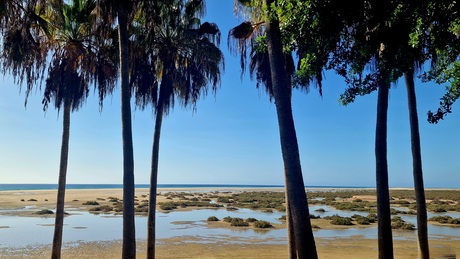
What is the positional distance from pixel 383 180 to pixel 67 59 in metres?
10.4

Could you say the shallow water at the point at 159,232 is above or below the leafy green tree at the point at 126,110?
below

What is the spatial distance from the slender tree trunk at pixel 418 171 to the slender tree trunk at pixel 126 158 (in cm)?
858

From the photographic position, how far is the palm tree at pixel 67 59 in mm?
11555

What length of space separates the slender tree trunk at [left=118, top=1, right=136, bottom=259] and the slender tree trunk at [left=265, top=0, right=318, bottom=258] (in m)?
3.96

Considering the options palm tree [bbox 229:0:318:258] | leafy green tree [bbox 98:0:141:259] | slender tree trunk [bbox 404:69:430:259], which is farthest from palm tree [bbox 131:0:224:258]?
slender tree trunk [bbox 404:69:430:259]

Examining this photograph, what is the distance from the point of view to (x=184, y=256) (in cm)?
1802

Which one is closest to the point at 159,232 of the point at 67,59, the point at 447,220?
the point at 67,59

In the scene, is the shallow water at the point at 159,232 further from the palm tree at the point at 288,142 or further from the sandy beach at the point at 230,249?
the palm tree at the point at 288,142

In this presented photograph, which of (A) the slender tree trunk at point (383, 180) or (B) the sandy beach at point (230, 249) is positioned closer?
(A) the slender tree trunk at point (383, 180)

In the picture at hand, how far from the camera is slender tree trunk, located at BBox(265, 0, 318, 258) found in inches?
291

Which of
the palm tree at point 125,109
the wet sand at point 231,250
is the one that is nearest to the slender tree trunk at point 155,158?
the palm tree at point 125,109

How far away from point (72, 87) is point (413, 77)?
11446 millimetres

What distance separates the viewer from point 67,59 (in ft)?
39.3

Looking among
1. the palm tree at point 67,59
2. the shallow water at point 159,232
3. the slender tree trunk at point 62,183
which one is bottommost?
the shallow water at point 159,232
